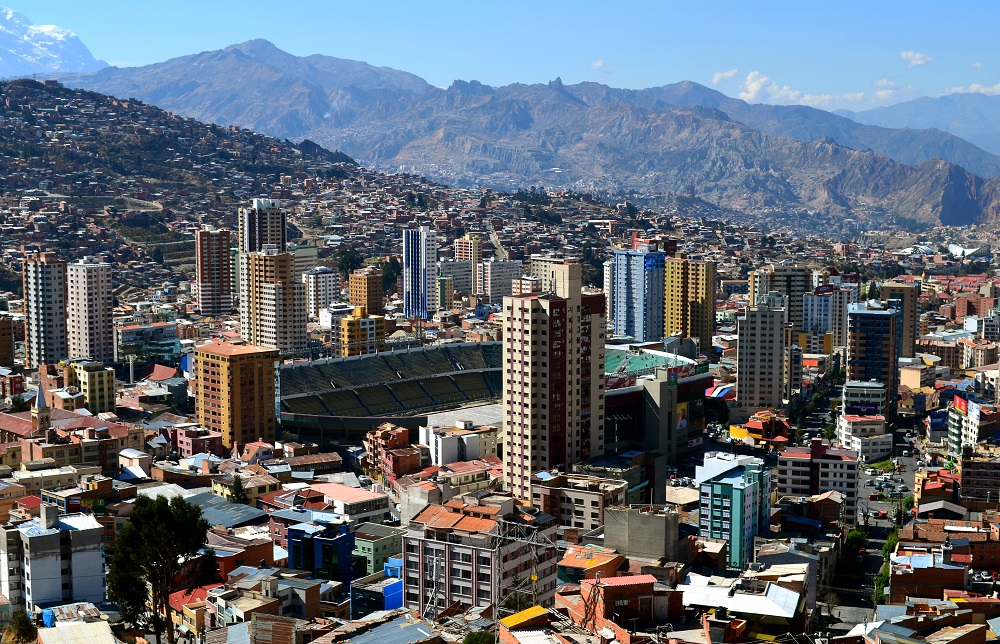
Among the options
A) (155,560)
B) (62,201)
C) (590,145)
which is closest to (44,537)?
(155,560)

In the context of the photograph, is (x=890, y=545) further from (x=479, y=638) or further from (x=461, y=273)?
(x=461, y=273)

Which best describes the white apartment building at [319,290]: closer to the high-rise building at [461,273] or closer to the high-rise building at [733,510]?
the high-rise building at [461,273]

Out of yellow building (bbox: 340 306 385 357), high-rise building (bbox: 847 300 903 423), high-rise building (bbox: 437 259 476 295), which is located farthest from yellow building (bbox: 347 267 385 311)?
high-rise building (bbox: 847 300 903 423)

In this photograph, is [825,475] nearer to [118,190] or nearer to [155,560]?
[155,560]

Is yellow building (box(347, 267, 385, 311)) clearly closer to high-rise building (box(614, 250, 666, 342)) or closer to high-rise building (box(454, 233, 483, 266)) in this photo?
high-rise building (box(614, 250, 666, 342))

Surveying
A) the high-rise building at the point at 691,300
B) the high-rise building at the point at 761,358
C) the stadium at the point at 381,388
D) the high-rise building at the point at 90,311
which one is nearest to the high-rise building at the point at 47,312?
the high-rise building at the point at 90,311
